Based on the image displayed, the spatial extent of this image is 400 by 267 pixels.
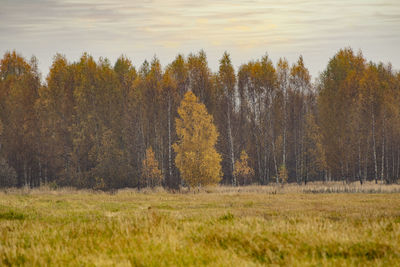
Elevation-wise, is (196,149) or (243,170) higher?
(196,149)

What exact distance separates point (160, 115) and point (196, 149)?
11.7 meters

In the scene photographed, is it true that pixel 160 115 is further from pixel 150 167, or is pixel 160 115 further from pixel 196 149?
pixel 196 149

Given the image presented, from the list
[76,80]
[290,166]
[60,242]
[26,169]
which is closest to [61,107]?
[76,80]

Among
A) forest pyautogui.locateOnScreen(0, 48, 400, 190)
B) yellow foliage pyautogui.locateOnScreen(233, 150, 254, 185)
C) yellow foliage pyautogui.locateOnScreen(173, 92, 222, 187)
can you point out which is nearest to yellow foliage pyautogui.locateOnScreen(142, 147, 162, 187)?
forest pyautogui.locateOnScreen(0, 48, 400, 190)

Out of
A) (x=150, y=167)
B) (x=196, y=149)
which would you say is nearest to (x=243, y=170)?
(x=150, y=167)

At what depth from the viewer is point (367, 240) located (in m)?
7.66

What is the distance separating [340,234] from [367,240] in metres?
0.64

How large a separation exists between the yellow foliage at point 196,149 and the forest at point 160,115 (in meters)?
6.42

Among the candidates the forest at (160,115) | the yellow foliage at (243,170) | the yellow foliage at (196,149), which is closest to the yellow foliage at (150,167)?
the forest at (160,115)

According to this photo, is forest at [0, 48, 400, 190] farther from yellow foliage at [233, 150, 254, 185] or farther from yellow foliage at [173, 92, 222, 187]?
yellow foliage at [173, 92, 222, 187]

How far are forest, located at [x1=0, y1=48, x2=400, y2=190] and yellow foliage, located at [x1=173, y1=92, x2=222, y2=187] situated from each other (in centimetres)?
642

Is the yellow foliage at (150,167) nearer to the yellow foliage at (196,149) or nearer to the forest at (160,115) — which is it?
the forest at (160,115)

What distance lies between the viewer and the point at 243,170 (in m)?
50.7

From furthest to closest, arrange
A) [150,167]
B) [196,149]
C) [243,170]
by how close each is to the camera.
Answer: [243,170], [150,167], [196,149]
